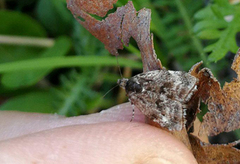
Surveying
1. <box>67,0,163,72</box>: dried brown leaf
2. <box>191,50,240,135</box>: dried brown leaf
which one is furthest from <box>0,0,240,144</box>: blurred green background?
<box>191,50,240,135</box>: dried brown leaf

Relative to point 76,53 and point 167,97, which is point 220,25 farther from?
point 76,53

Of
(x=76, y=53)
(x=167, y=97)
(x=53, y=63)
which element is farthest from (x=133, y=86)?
(x=76, y=53)

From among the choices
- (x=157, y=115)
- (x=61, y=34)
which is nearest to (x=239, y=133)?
(x=157, y=115)

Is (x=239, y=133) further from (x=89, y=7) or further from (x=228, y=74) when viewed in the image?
(x=89, y=7)

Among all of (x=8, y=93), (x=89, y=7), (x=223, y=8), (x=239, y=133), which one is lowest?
(x=239, y=133)

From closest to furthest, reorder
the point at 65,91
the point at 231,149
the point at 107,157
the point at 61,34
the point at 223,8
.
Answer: the point at 107,157
the point at 231,149
the point at 223,8
the point at 65,91
the point at 61,34

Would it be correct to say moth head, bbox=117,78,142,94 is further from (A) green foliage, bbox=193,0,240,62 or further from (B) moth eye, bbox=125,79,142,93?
(A) green foliage, bbox=193,0,240,62
